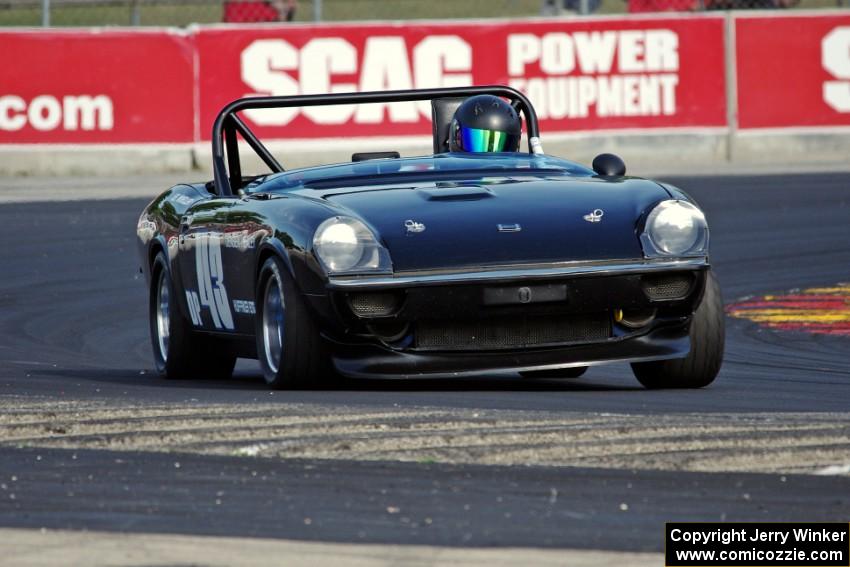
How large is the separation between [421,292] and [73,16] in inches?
594

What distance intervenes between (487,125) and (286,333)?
193cm

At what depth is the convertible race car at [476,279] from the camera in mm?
6496

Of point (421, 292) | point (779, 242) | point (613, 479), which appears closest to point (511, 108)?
point (421, 292)

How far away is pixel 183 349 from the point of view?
820 centimetres

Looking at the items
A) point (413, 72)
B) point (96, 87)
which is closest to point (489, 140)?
point (96, 87)

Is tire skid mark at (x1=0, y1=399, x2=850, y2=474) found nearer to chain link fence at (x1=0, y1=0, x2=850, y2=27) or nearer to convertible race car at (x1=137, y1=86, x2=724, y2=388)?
convertible race car at (x1=137, y1=86, x2=724, y2=388)

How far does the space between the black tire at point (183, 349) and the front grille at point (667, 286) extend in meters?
2.08

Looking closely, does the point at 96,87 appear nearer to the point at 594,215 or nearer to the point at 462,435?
the point at 594,215

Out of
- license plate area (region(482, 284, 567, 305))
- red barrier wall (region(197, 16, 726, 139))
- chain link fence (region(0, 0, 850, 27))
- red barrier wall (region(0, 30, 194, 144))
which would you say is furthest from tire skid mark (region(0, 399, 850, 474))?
chain link fence (region(0, 0, 850, 27))

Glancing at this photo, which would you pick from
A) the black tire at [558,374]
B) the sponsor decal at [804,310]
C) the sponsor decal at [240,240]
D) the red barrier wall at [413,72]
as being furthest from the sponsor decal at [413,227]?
the red barrier wall at [413,72]

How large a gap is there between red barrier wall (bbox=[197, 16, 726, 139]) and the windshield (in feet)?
39.2

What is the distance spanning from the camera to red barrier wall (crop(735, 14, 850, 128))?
67.1 feet

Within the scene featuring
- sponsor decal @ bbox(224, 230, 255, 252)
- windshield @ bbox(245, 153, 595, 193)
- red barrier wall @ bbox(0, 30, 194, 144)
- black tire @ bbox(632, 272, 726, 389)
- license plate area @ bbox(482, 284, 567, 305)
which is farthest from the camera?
red barrier wall @ bbox(0, 30, 194, 144)

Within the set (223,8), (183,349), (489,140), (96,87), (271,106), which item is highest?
(223,8)
